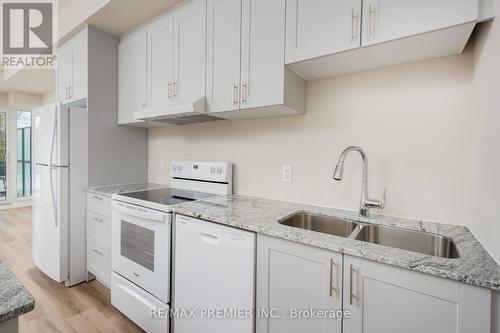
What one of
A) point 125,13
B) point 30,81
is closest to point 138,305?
point 125,13

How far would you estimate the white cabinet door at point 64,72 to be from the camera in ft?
9.00

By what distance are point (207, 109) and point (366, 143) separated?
1.11m

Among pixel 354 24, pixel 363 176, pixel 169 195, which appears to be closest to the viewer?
pixel 354 24

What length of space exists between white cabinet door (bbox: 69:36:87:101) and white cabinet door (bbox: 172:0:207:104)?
106 centimetres

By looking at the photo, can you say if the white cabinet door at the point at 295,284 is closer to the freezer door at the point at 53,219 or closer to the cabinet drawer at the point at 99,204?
the cabinet drawer at the point at 99,204

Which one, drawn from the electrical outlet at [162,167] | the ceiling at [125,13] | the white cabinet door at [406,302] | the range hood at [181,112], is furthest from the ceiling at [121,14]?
the white cabinet door at [406,302]

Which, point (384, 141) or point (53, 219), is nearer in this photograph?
point (384, 141)

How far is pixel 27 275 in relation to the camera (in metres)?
2.56

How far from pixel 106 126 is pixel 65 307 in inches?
63.6

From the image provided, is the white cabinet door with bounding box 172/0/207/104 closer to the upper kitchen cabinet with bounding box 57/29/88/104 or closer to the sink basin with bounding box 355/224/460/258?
the upper kitchen cabinet with bounding box 57/29/88/104

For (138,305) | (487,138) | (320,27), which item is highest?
(320,27)

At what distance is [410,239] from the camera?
1.31 meters

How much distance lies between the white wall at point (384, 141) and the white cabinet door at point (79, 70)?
1.73 m

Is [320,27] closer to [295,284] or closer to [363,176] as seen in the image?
[363,176]
